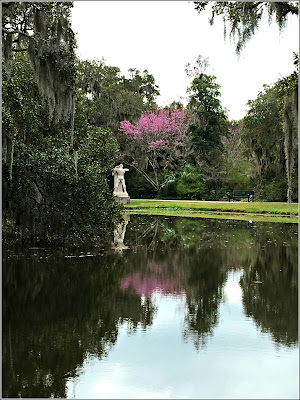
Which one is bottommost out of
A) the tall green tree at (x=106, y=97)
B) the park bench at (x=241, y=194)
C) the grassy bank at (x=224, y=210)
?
the grassy bank at (x=224, y=210)

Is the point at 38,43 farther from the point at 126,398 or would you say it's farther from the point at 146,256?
the point at 126,398

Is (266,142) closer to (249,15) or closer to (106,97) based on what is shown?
(106,97)

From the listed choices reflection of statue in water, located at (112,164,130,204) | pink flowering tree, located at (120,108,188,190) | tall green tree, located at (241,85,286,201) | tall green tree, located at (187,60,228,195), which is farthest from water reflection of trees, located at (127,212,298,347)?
pink flowering tree, located at (120,108,188,190)

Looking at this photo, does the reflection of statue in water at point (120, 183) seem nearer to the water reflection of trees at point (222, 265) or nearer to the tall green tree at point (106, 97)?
the tall green tree at point (106, 97)

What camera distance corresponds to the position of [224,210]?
26.3 m

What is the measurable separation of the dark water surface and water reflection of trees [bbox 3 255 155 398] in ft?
0.04

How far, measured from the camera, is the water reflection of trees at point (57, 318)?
15.7ft

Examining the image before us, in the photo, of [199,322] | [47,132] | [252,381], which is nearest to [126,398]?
[252,381]

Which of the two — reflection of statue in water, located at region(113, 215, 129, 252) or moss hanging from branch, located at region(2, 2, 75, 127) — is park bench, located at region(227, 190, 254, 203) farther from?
moss hanging from branch, located at region(2, 2, 75, 127)

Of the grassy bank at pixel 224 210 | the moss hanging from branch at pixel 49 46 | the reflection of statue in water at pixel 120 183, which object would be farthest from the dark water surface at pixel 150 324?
the reflection of statue in water at pixel 120 183

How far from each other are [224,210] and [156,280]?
1733 cm

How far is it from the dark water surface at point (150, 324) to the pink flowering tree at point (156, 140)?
23246 mm

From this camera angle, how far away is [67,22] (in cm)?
1071

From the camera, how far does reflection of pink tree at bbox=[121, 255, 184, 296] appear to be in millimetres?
8508
